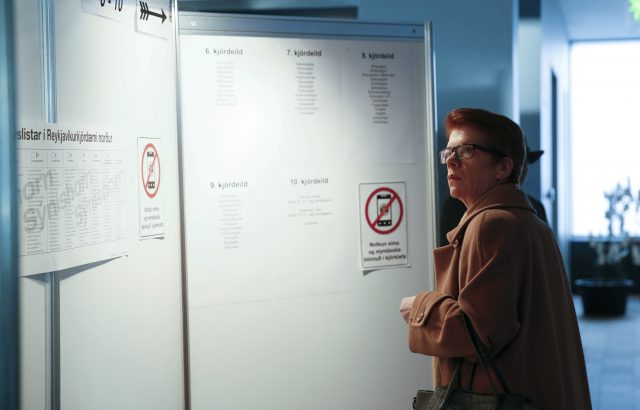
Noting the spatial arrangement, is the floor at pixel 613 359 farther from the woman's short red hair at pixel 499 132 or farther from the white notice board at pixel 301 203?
the woman's short red hair at pixel 499 132

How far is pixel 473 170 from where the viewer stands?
2061mm

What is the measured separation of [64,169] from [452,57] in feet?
8.27

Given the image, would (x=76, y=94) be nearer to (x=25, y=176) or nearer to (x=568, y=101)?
(x=25, y=176)

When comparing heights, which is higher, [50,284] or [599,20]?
[599,20]

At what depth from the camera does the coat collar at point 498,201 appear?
1991 millimetres

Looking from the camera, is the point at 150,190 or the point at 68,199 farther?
the point at 150,190

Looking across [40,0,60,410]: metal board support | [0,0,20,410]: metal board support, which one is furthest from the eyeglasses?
[0,0,20,410]: metal board support

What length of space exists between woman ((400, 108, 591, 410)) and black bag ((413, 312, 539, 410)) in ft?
0.06

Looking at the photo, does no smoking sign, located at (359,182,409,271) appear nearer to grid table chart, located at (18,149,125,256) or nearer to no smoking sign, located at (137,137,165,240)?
no smoking sign, located at (137,137,165,240)

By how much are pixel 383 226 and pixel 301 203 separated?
36 centimetres

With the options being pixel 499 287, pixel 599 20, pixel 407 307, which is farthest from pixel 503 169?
pixel 599 20

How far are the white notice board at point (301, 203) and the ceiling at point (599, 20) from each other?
211 inches

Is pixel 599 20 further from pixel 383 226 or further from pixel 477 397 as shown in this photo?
pixel 477 397

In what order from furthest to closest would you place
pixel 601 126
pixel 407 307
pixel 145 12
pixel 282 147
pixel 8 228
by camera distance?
pixel 601 126 → pixel 282 147 → pixel 145 12 → pixel 407 307 → pixel 8 228
